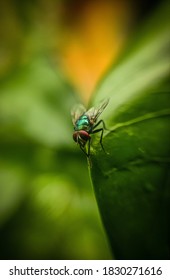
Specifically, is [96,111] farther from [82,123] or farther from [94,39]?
[94,39]

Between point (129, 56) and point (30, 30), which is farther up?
point (30, 30)

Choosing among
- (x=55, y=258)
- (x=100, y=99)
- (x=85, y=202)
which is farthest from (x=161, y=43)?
(x=55, y=258)

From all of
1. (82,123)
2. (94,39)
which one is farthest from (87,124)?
(94,39)

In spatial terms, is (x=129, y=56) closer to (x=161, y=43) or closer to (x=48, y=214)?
(x=161, y=43)

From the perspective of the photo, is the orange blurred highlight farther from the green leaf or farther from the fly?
the green leaf

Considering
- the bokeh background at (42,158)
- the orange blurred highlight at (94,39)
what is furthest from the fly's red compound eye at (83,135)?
the orange blurred highlight at (94,39)
